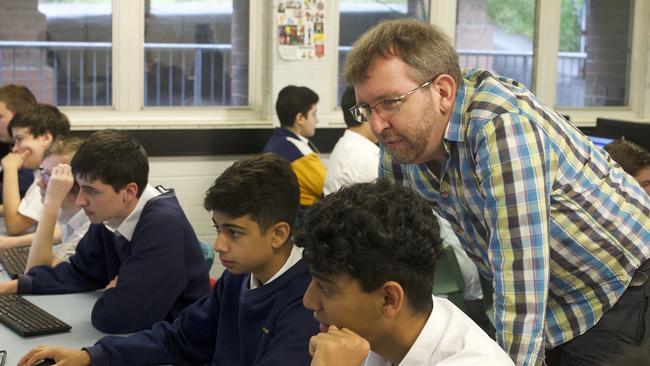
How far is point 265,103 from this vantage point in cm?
537

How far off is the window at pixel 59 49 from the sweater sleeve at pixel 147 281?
291 centimetres

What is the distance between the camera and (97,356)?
2.07m

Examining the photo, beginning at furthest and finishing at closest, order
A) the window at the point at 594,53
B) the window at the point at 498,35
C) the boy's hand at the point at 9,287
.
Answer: the window at the point at 594,53, the window at the point at 498,35, the boy's hand at the point at 9,287

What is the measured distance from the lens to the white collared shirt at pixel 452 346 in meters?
1.28

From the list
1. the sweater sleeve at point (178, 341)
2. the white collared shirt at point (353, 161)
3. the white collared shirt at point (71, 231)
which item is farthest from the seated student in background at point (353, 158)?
the sweater sleeve at point (178, 341)

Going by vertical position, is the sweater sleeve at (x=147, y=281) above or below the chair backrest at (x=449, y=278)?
above

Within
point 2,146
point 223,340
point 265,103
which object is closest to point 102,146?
point 223,340

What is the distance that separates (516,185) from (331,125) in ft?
13.1

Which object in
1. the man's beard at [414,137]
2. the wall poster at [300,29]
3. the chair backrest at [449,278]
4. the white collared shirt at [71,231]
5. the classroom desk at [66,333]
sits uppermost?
the wall poster at [300,29]

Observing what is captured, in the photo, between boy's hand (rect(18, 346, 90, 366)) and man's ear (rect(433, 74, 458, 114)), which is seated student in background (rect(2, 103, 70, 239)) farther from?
man's ear (rect(433, 74, 458, 114))

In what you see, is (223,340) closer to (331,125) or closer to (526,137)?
(526,137)

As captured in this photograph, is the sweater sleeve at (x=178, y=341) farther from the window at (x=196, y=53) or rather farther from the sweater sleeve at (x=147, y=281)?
the window at (x=196, y=53)

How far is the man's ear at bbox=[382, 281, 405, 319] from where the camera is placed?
1.33 meters

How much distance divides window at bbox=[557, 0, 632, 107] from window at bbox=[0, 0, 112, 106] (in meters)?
3.07
